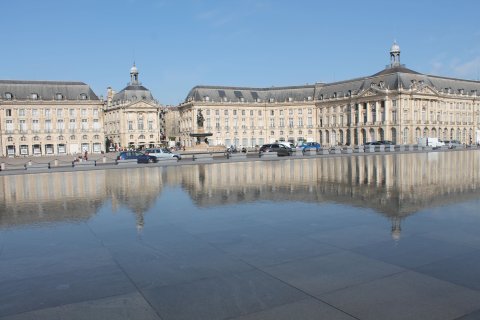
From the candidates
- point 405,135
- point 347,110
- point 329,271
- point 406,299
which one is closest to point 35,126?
point 347,110

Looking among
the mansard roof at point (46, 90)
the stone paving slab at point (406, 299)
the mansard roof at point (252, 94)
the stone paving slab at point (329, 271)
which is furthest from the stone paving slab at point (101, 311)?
the mansard roof at point (252, 94)

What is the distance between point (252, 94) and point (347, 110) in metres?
23.9

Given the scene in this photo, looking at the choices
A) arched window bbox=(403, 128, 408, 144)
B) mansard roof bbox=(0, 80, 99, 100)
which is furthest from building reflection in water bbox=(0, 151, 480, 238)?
arched window bbox=(403, 128, 408, 144)

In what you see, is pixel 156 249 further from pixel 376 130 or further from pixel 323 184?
pixel 376 130

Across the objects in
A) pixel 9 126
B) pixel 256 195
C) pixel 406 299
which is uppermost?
pixel 9 126

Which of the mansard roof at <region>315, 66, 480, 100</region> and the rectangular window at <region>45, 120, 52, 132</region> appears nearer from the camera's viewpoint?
the rectangular window at <region>45, 120, 52, 132</region>

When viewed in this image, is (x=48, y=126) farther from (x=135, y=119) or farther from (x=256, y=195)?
(x=256, y=195)

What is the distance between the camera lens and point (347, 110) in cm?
10750

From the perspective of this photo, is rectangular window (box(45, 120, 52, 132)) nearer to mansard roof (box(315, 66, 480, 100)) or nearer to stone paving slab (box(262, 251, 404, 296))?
mansard roof (box(315, 66, 480, 100))

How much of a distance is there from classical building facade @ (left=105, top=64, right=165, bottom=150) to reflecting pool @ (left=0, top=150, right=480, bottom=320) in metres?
94.0

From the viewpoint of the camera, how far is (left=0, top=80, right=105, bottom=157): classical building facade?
89875 mm

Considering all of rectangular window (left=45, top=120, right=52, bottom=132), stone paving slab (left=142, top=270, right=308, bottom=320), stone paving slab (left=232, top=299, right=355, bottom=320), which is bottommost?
stone paving slab (left=232, top=299, right=355, bottom=320)

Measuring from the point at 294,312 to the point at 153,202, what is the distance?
1082cm

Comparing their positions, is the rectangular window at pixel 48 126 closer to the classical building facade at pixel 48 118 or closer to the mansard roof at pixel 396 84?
the classical building facade at pixel 48 118
